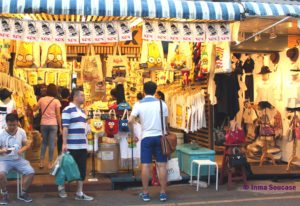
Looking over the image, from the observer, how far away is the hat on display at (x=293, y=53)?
10320 millimetres

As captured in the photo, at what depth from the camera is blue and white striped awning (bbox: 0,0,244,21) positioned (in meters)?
7.55

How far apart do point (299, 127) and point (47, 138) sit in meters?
5.64

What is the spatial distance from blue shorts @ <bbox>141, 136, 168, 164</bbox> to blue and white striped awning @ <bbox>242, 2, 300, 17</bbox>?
125 inches

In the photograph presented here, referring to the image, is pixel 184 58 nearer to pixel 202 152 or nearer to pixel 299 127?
pixel 202 152

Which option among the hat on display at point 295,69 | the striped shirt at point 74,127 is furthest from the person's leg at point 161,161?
the hat on display at point 295,69

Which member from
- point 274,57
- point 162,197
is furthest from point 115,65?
point 274,57

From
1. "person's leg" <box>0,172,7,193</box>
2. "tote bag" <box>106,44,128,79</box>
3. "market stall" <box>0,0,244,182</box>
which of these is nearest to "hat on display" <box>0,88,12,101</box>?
"market stall" <box>0,0,244,182</box>

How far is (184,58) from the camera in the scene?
31.5ft

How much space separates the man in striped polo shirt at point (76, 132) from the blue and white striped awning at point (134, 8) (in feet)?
5.12

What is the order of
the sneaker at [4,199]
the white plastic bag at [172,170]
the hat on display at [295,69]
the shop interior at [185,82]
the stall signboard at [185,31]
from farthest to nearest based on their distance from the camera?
the hat on display at [295,69], the shop interior at [185,82], the stall signboard at [185,31], the white plastic bag at [172,170], the sneaker at [4,199]

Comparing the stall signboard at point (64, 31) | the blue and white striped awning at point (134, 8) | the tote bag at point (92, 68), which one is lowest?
the tote bag at point (92, 68)

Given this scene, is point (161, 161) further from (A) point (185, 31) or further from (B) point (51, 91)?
(B) point (51, 91)

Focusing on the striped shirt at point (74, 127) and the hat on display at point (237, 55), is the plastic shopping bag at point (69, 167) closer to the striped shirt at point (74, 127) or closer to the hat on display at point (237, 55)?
the striped shirt at point (74, 127)

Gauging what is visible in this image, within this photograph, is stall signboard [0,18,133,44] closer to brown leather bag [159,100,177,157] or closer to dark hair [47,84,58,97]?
dark hair [47,84,58,97]
